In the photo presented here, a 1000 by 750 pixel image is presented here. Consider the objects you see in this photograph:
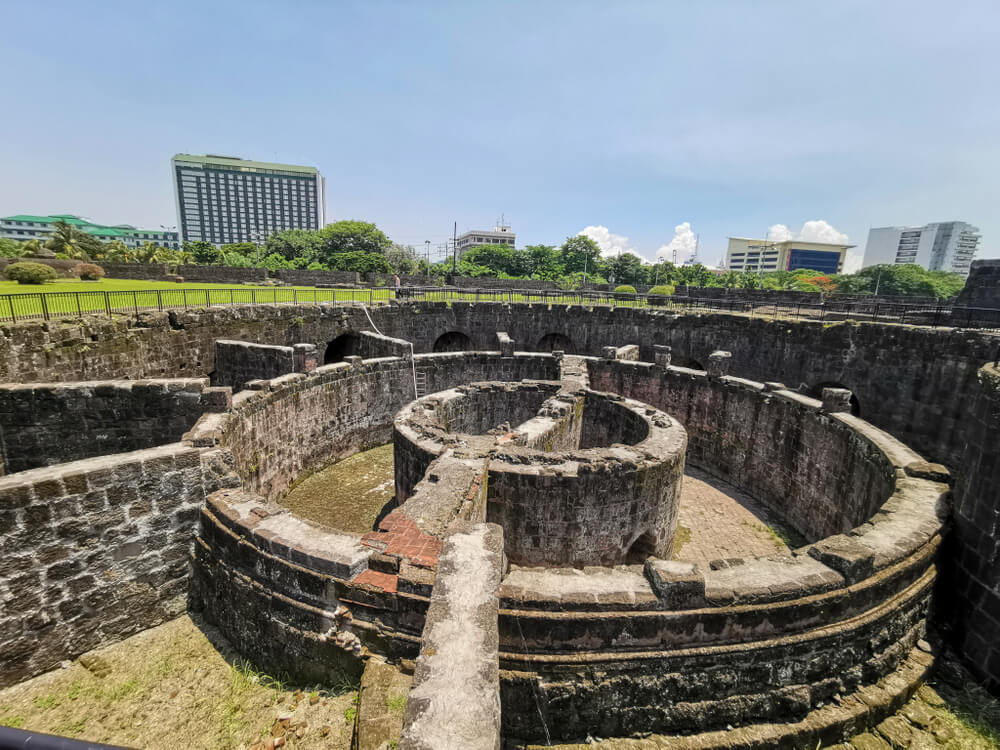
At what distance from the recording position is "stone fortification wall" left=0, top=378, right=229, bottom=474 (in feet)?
30.9

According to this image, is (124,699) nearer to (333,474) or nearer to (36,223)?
(333,474)

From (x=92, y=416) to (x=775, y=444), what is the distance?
1568 centimetres

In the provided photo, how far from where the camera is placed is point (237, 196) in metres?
170

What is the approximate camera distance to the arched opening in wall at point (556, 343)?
24.7 metres

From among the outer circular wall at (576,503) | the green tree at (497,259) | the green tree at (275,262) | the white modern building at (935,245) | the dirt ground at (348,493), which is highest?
the white modern building at (935,245)

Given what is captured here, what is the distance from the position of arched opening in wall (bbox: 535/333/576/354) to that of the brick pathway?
457 inches

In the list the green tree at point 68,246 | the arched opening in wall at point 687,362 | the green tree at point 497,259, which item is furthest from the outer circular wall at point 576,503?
the green tree at point 497,259

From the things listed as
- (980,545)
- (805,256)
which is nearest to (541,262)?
(980,545)

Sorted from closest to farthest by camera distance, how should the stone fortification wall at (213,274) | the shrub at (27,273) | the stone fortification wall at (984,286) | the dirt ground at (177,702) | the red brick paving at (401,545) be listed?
the dirt ground at (177,702) → the red brick paving at (401,545) → the stone fortification wall at (984,286) → the shrub at (27,273) → the stone fortification wall at (213,274)

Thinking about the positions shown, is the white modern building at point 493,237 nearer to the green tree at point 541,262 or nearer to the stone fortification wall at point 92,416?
the green tree at point 541,262

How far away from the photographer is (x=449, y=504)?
288 inches

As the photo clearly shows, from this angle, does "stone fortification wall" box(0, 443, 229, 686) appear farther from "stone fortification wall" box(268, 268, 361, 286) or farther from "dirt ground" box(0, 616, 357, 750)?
"stone fortification wall" box(268, 268, 361, 286)

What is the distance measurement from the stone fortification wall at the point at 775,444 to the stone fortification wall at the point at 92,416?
12.2m

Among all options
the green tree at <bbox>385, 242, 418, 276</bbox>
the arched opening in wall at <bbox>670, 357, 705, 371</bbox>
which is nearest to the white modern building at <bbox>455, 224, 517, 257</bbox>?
the green tree at <bbox>385, 242, 418, 276</bbox>
